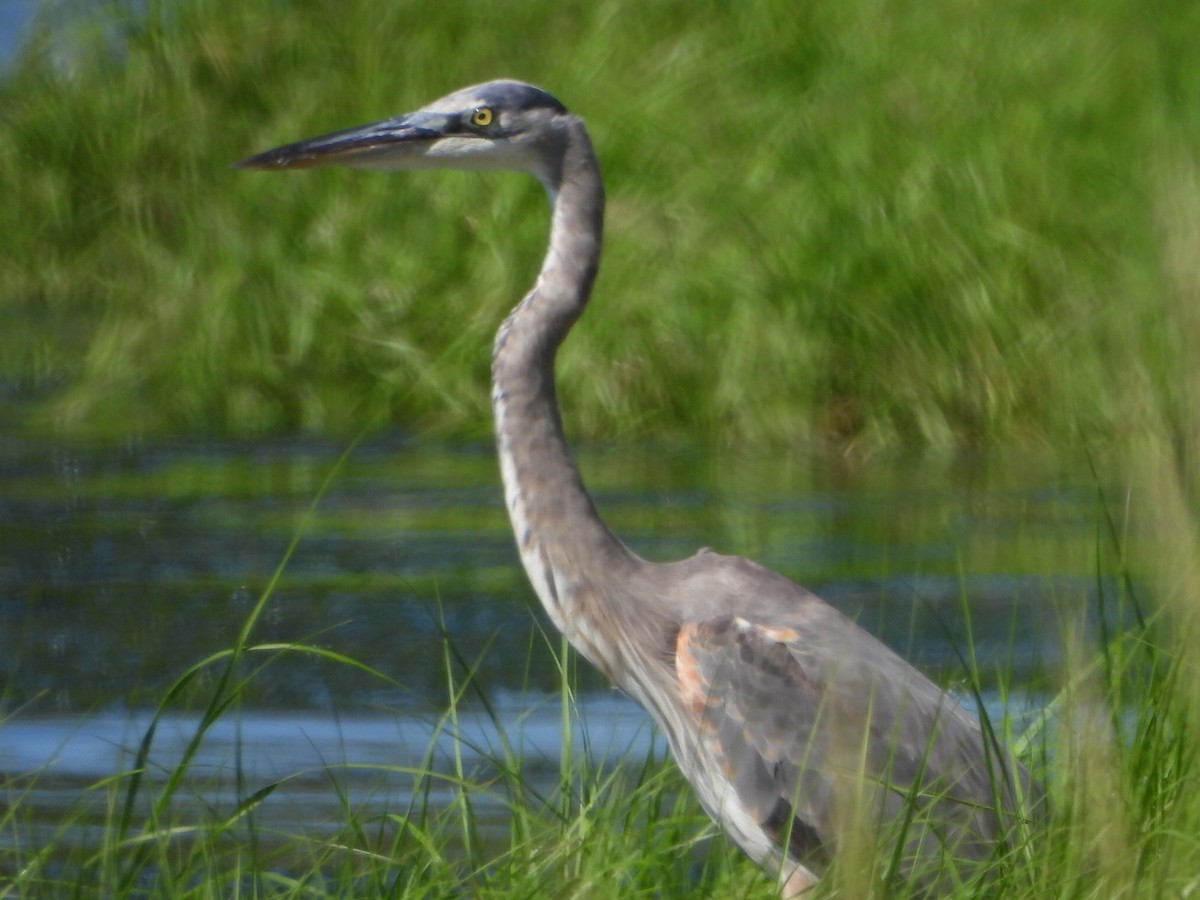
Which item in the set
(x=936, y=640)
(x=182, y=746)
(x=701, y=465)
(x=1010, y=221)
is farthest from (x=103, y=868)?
(x=1010, y=221)

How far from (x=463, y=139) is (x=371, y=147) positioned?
184 millimetres

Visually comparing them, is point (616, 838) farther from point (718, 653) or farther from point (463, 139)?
point (463, 139)

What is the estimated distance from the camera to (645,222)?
934 centimetres

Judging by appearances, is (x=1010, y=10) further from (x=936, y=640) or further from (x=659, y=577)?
(x=659, y=577)

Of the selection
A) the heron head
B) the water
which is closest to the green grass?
the water

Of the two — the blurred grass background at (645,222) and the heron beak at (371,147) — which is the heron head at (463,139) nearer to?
the heron beak at (371,147)

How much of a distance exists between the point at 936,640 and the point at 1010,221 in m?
3.57

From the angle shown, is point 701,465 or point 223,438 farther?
point 223,438

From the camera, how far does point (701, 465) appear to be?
25.7 ft

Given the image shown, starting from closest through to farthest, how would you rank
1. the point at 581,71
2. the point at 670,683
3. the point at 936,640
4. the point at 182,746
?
the point at 670,683 → the point at 182,746 → the point at 936,640 → the point at 581,71

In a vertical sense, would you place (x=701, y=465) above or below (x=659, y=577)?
below

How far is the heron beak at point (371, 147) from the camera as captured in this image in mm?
4254

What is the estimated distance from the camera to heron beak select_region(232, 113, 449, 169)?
4.25m

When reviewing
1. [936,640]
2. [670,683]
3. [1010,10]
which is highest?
[1010,10]
